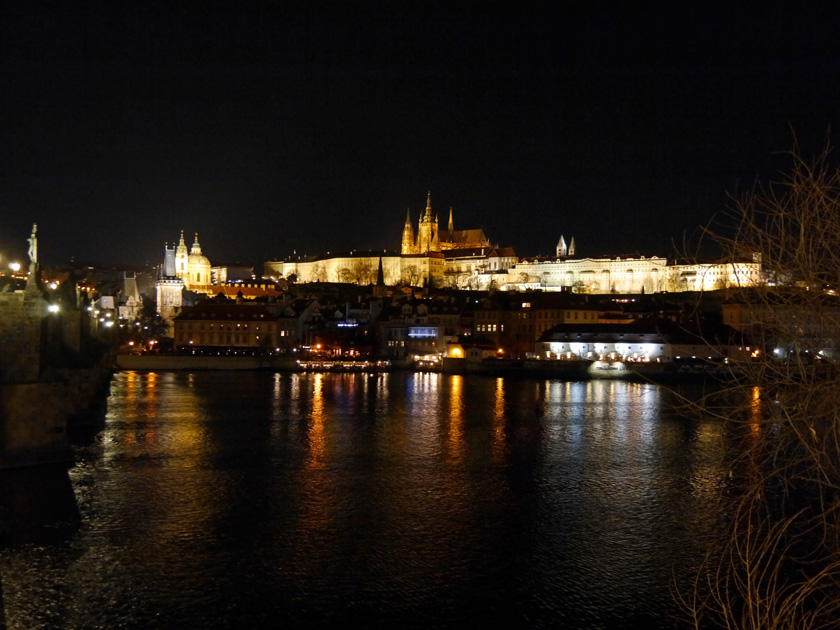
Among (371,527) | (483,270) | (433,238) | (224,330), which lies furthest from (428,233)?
(371,527)

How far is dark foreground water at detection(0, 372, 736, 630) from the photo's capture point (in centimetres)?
769

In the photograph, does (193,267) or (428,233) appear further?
(428,233)

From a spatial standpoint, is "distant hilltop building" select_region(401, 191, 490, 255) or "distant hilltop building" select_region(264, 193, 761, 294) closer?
"distant hilltop building" select_region(264, 193, 761, 294)

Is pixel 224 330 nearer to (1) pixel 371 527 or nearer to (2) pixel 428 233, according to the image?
(1) pixel 371 527

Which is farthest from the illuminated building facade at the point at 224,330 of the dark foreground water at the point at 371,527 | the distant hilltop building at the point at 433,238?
the distant hilltop building at the point at 433,238

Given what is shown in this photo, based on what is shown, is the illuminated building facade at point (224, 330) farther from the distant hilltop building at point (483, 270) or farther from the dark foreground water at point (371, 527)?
the distant hilltop building at point (483, 270)

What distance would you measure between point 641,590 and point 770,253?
5226mm

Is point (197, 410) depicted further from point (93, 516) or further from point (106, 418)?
point (93, 516)

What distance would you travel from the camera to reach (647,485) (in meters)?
12.9

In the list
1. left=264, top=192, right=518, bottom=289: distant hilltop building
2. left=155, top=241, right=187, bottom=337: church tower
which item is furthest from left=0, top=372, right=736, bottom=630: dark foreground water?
left=264, top=192, right=518, bottom=289: distant hilltop building

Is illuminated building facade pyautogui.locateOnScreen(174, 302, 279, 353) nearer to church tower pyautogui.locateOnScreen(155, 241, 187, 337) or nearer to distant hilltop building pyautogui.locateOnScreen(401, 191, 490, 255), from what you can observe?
church tower pyautogui.locateOnScreen(155, 241, 187, 337)

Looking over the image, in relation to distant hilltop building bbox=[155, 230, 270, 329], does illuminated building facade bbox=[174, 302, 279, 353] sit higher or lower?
lower

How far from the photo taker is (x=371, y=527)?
33.5 ft

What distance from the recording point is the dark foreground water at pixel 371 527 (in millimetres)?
7691
